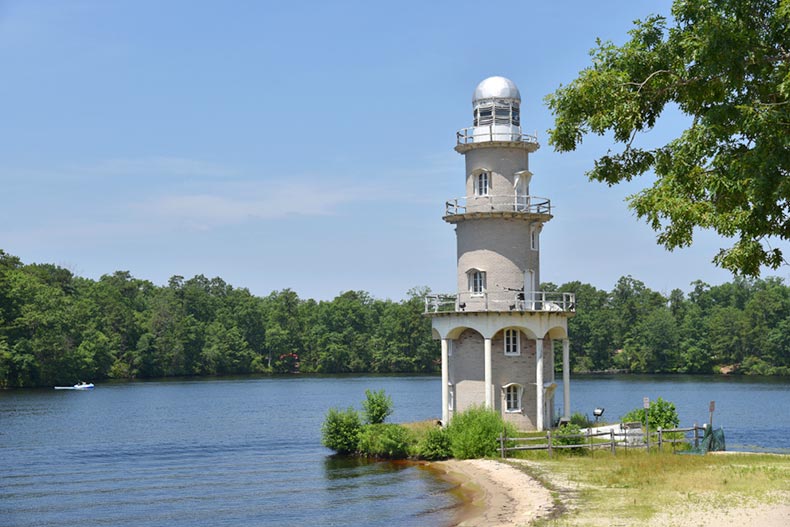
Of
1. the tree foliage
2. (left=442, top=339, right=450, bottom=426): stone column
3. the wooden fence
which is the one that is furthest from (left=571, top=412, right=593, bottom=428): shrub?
the tree foliage

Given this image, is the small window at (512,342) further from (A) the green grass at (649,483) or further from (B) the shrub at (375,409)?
(A) the green grass at (649,483)

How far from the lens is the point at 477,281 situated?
1934 inches

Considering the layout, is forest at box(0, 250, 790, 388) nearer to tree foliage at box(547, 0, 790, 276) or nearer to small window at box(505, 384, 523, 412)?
small window at box(505, 384, 523, 412)

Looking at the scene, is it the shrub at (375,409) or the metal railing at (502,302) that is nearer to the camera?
the metal railing at (502,302)

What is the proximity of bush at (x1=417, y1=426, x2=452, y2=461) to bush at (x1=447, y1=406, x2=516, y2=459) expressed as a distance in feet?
1.08

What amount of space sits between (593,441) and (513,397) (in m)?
6.53

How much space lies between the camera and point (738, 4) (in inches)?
840

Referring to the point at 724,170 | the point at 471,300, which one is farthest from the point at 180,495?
the point at 724,170

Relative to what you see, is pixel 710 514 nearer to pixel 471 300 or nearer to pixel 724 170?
pixel 724 170

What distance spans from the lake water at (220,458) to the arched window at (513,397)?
6.79 m

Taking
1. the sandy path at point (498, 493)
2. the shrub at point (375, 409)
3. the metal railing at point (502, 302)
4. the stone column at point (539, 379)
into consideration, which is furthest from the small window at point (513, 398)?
the shrub at point (375, 409)

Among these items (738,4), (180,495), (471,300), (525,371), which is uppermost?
(738,4)

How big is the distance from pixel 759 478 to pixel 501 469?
1042cm

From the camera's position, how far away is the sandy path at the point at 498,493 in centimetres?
3019
